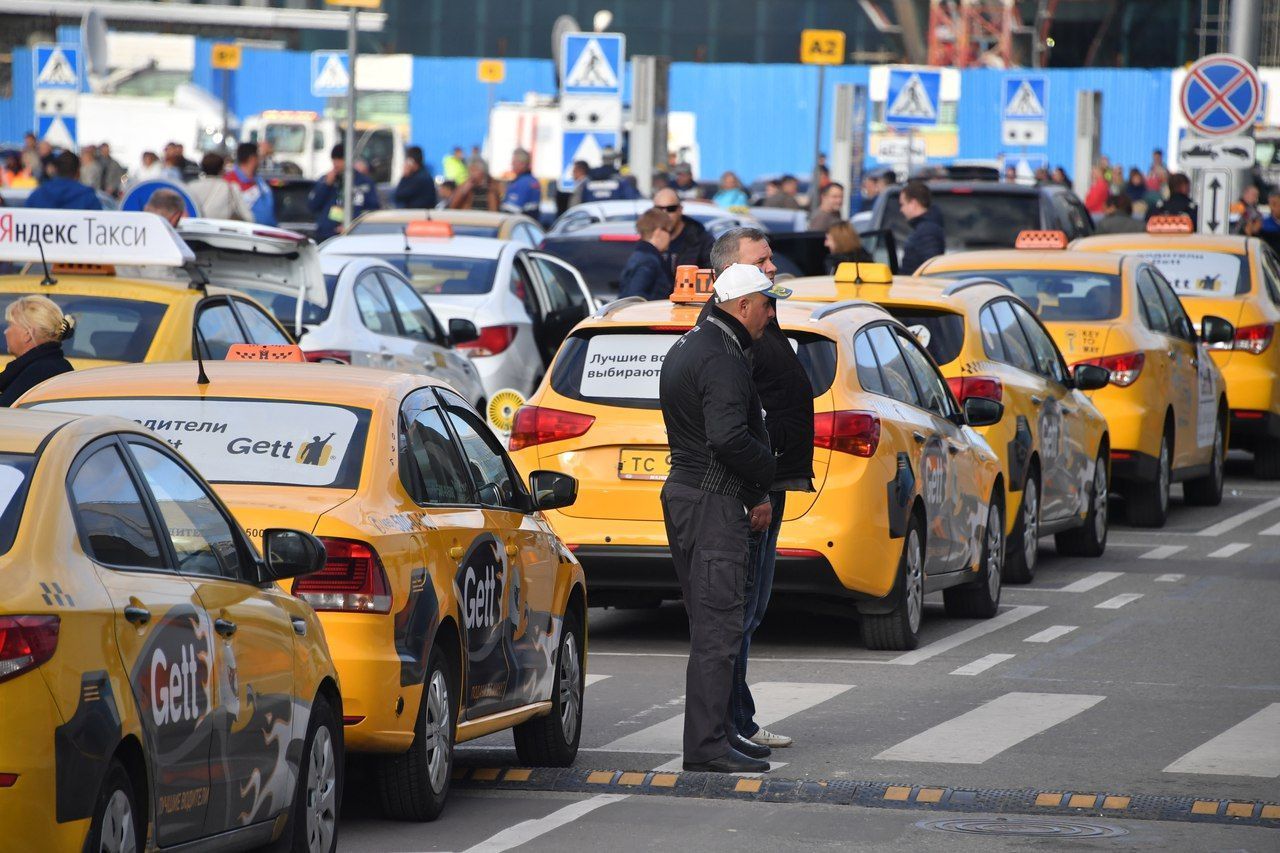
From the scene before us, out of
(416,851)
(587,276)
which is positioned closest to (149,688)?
(416,851)

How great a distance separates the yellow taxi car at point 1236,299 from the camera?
68.0 feet

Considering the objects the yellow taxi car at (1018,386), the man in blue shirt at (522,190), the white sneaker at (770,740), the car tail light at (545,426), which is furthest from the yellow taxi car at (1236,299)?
the man in blue shirt at (522,190)

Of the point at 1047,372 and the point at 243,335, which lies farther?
the point at 1047,372

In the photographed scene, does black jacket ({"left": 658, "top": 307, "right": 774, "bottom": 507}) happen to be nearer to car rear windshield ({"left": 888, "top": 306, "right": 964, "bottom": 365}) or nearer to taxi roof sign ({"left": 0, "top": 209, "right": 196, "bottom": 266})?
taxi roof sign ({"left": 0, "top": 209, "right": 196, "bottom": 266})

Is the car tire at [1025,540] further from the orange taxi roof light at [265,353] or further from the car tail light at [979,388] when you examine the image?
the orange taxi roof light at [265,353]

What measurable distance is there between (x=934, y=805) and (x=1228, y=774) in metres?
1.25

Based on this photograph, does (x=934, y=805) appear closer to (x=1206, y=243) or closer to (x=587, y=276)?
(x=1206, y=243)

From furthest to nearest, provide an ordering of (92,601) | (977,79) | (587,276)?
(977,79) → (587,276) → (92,601)

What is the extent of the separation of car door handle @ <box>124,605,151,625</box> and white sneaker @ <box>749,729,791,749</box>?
414 centimetres

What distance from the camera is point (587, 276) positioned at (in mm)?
24125

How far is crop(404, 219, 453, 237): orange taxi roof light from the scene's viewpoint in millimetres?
21172

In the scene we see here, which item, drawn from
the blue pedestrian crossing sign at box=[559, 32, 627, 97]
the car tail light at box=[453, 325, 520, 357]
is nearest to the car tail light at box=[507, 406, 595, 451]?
the car tail light at box=[453, 325, 520, 357]

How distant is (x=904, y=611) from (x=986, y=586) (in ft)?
5.17

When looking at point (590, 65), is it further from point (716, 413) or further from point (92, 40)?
point (716, 413)
